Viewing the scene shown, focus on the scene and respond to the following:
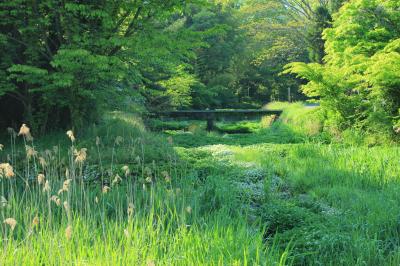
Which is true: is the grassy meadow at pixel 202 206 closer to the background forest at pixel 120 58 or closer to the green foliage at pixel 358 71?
the background forest at pixel 120 58

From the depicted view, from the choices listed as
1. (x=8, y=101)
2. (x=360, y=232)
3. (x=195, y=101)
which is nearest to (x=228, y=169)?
(x=360, y=232)

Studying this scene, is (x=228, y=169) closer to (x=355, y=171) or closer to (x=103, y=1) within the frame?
(x=355, y=171)

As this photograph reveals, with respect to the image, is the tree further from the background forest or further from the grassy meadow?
the grassy meadow

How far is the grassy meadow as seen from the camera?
277 centimetres

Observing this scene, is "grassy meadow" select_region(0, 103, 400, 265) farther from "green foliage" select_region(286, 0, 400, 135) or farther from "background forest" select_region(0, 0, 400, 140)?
"green foliage" select_region(286, 0, 400, 135)

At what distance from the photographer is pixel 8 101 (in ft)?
31.9

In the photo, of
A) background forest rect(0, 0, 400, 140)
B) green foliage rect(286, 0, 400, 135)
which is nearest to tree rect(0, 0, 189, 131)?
background forest rect(0, 0, 400, 140)

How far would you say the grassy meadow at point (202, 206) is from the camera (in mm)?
2773

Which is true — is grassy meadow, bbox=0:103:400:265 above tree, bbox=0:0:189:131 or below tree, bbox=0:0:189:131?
below

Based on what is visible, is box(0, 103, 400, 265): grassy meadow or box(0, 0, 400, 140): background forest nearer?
box(0, 103, 400, 265): grassy meadow

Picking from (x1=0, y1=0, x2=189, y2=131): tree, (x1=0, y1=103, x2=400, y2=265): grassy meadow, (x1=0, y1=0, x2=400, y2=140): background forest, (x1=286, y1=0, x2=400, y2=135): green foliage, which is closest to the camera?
(x1=0, y1=103, x2=400, y2=265): grassy meadow

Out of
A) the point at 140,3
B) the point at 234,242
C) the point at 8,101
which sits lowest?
the point at 234,242

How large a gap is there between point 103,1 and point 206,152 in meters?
3.41

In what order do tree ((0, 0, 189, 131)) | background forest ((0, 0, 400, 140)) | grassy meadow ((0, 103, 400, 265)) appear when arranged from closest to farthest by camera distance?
grassy meadow ((0, 103, 400, 265)) → tree ((0, 0, 189, 131)) → background forest ((0, 0, 400, 140))
